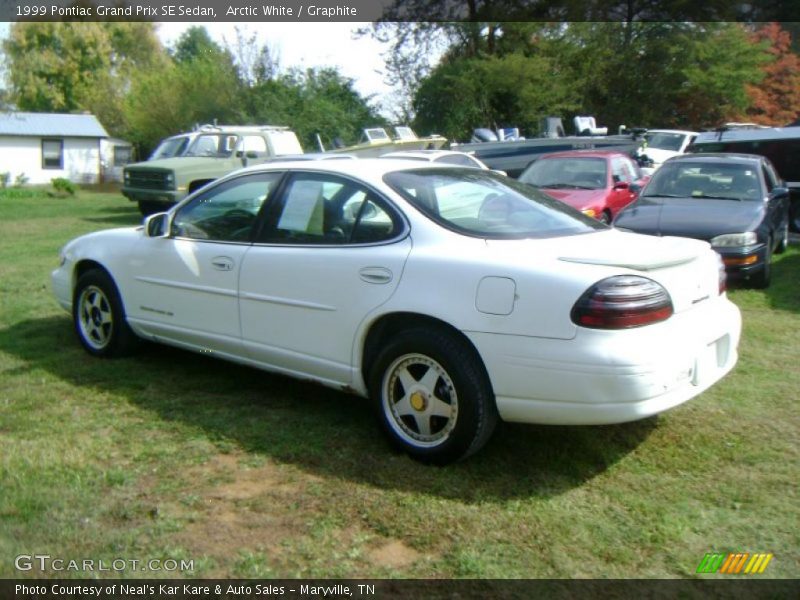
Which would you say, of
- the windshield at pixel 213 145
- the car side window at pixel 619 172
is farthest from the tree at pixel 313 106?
the car side window at pixel 619 172

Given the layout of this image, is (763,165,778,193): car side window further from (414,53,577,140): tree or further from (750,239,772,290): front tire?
(414,53,577,140): tree

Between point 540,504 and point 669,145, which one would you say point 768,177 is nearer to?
point 540,504

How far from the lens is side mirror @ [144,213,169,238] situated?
5.40 meters

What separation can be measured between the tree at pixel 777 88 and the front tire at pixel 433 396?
32025 millimetres

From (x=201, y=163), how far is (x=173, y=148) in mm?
1997

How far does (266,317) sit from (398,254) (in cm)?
100

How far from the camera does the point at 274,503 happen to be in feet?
12.1

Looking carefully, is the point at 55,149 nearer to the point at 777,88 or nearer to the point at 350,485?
the point at 777,88

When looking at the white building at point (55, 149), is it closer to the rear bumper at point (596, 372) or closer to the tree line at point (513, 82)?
the tree line at point (513, 82)

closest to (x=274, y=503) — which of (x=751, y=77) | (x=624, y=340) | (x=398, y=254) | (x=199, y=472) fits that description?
(x=199, y=472)

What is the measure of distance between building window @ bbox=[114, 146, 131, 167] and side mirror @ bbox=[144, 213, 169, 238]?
3898 cm

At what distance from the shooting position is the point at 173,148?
17812 mm

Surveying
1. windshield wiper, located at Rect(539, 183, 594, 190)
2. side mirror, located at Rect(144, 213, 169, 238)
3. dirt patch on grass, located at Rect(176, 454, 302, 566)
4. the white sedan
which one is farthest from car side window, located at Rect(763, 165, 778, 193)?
dirt patch on grass, located at Rect(176, 454, 302, 566)

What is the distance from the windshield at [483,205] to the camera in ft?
13.8
